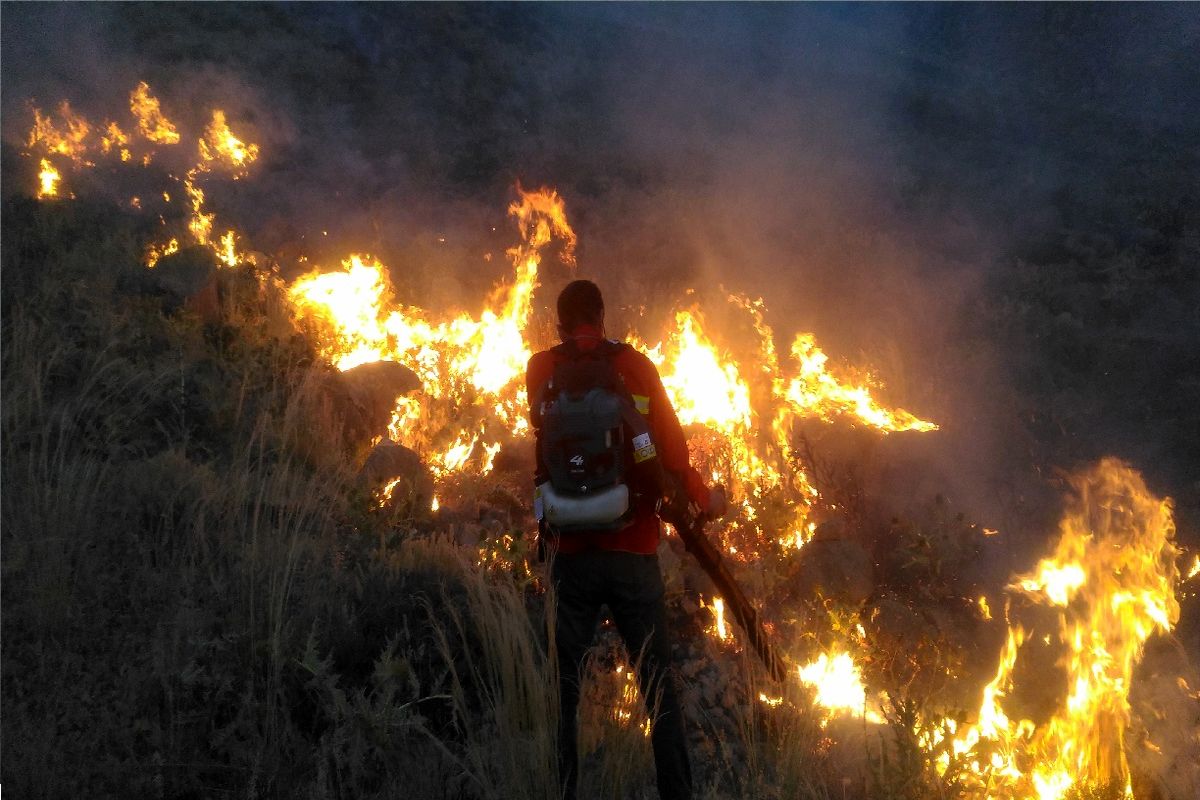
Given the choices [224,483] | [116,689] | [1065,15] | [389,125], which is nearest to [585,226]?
[389,125]

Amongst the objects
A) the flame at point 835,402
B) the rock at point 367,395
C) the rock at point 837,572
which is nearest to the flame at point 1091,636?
the rock at point 837,572

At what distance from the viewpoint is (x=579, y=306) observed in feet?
8.76

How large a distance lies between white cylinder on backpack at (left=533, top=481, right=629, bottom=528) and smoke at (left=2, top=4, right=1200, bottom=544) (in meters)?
3.50

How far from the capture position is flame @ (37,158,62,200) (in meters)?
7.63

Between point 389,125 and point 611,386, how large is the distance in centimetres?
1055

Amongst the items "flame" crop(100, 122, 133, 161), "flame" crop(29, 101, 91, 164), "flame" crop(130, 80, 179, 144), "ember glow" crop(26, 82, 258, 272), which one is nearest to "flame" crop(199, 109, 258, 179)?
"ember glow" crop(26, 82, 258, 272)

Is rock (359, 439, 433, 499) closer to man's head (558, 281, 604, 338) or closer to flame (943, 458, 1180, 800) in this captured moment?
man's head (558, 281, 604, 338)

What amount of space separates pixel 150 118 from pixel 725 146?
8279mm

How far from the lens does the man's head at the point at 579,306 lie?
8.77 ft

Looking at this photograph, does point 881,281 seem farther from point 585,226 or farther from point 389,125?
point 389,125

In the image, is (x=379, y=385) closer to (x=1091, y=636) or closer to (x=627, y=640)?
(x=627, y=640)

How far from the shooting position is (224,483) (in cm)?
398

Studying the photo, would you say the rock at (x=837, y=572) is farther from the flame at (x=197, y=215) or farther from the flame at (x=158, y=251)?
the flame at (x=197, y=215)

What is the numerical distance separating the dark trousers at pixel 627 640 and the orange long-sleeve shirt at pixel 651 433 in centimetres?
5
